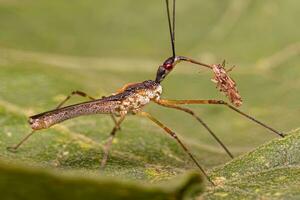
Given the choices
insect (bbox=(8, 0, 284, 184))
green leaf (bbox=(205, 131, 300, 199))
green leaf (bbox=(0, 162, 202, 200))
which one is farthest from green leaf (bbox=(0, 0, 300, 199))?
green leaf (bbox=(0, 162, 202, 200))

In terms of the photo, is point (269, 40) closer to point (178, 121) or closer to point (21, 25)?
point (178, 121)

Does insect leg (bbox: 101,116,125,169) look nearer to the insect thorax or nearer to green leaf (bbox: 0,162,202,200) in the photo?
the insect thorax

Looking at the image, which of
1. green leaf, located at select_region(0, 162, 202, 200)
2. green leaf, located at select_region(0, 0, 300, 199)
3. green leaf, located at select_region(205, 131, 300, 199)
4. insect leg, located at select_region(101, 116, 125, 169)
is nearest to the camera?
green leaf, located at select_region(0, 162, 202, 200)

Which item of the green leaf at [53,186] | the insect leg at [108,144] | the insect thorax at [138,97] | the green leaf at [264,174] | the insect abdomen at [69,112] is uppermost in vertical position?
the insect thorax at [138,97]

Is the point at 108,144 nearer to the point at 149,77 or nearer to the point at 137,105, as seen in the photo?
the point at 137,105

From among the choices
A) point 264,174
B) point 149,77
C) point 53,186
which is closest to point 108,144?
point 264,174

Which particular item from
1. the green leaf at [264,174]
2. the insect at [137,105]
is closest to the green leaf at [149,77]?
the green leaf at [264,174]

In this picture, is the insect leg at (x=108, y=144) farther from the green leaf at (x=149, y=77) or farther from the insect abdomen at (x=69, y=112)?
the insect abdomen at (x=69, y=112)
